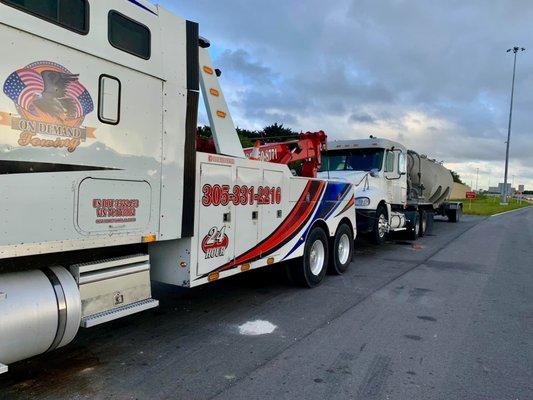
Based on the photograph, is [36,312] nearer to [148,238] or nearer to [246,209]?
[148,238]

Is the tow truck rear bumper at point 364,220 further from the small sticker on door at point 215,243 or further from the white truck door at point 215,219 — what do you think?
the small sticker on door at point 215,243

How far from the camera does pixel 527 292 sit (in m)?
8.06

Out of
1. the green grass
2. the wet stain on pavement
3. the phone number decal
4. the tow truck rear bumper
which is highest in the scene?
the phone number decal

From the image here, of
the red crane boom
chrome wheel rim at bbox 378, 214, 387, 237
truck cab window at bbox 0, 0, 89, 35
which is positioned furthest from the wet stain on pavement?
chrome wheel rim at bbox 378, 214, 387, 237

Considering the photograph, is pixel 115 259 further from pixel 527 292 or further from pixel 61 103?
pixel 527 292

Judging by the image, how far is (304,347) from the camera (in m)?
5.06

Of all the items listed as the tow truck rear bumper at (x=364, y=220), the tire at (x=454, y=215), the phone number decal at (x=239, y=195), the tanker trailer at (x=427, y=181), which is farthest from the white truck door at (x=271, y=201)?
the tire at (x=454, y=215)

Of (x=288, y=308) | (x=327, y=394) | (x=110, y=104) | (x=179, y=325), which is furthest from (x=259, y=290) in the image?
(x=110, y=104)

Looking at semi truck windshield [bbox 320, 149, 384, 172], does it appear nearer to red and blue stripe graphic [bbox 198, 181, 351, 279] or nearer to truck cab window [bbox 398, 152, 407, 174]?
truck cab window [bbox 398, 152, 407, 174]

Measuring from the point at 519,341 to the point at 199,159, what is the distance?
4165mm

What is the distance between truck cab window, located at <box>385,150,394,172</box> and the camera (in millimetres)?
13742

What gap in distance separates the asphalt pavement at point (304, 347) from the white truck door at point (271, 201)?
3.76 feet

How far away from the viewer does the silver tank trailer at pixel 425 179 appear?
1680cm

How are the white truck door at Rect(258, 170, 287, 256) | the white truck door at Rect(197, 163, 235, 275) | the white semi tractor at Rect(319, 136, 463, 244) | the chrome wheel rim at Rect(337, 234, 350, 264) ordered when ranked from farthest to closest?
the white semi tractor at Rect(319, 136, 463, 244), the chrome wheel rim at Rect(337, 234, 350, 264), the white truck door at Rect(258, 170, 287, 256), the white truck door at Rect(197, 163, 235, 275)
